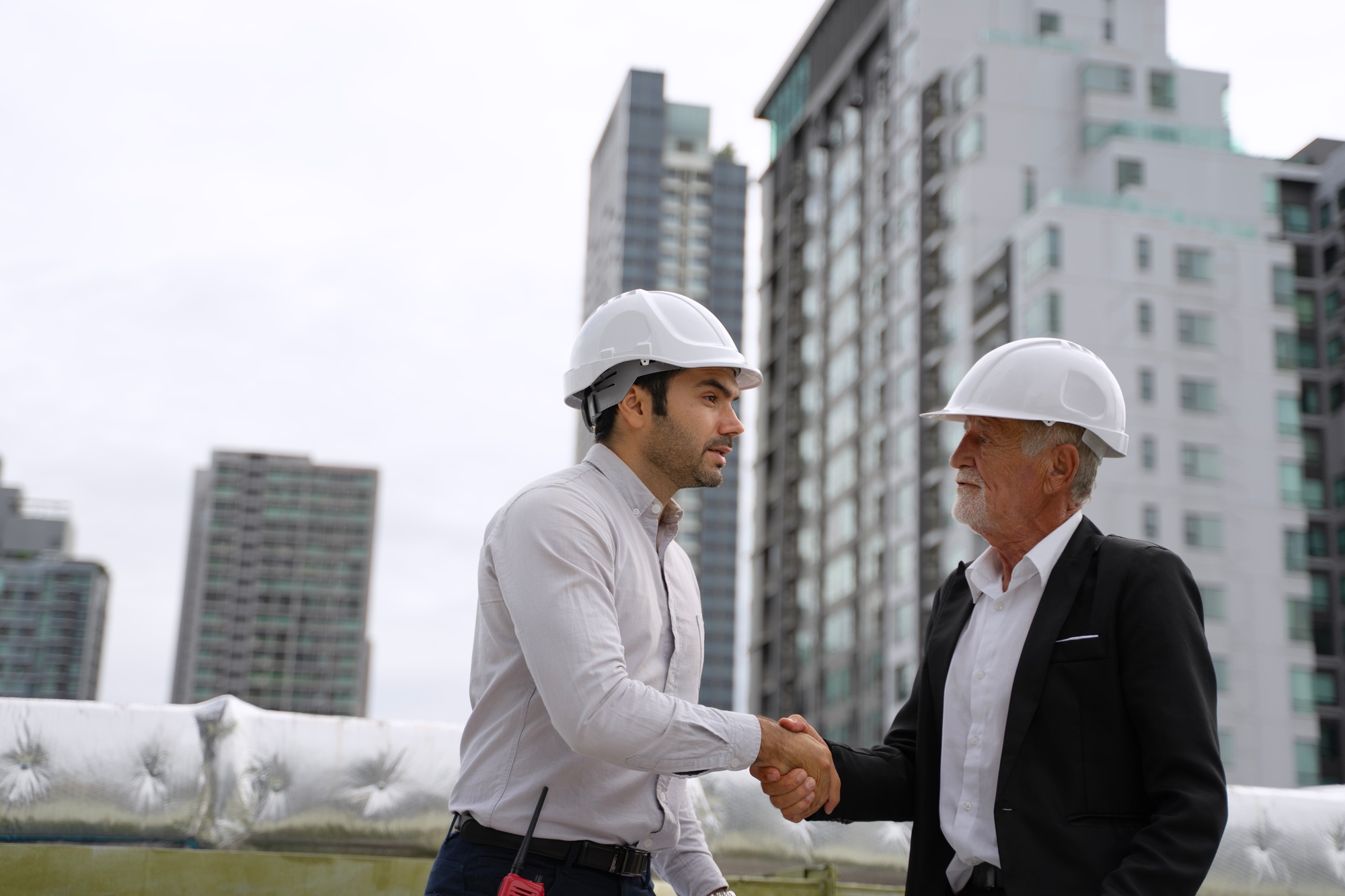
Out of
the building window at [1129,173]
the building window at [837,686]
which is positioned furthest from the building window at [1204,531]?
the building window at [837,686]

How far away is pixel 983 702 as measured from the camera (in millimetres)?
4203

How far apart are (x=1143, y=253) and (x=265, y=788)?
58.3 meters

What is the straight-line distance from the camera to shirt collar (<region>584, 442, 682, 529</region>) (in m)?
4.32

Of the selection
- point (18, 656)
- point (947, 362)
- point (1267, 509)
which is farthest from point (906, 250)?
point (18, 656)

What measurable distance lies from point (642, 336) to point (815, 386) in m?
81.3

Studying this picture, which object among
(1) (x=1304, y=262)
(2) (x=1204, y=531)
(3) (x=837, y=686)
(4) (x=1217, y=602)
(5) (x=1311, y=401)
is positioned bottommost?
(3) (x=837, y=686)

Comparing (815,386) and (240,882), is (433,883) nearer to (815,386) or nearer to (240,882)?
(240,882)

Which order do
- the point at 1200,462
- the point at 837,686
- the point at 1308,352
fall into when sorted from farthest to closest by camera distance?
the point at 837,686, the point at 1308,352, the point at 1200,462

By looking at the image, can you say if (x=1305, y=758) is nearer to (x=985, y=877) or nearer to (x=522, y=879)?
(x=985, y=877)

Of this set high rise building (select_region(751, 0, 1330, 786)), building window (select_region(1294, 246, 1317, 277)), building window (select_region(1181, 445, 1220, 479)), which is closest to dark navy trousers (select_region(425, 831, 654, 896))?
high rise building (select_region(751, 0, 1330, 786))

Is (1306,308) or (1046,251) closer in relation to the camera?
(1046,251)

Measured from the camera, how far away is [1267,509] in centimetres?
5941

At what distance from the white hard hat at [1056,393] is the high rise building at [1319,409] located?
191ft

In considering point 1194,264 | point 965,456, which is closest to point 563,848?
point 965,456
